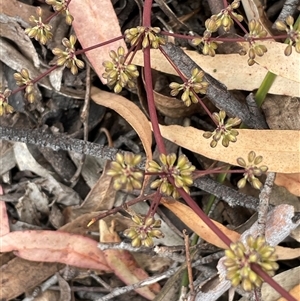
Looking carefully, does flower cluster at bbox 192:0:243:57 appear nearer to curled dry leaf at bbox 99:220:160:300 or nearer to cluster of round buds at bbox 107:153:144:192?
cluster of round buds at bbox 107:153:144:192

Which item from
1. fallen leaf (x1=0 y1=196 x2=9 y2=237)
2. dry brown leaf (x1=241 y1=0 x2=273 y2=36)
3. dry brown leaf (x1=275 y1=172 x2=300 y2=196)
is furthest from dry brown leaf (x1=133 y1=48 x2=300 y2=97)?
fallen leaf (x1=0 y1=196 x2=9 y2=237)

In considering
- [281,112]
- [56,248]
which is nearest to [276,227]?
[281,112]

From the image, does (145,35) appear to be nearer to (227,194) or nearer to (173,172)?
(173,172)

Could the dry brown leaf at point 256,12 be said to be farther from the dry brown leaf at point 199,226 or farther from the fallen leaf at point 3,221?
the fallen leaf at point 3,221

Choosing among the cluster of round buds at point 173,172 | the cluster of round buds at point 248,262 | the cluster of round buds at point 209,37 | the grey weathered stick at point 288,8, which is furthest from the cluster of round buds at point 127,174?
the grey weathered stick at point 288,8

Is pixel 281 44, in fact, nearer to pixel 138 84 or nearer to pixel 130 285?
pixel 138 84

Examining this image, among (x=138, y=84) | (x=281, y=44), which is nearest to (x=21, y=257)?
(x=138, y=84)
